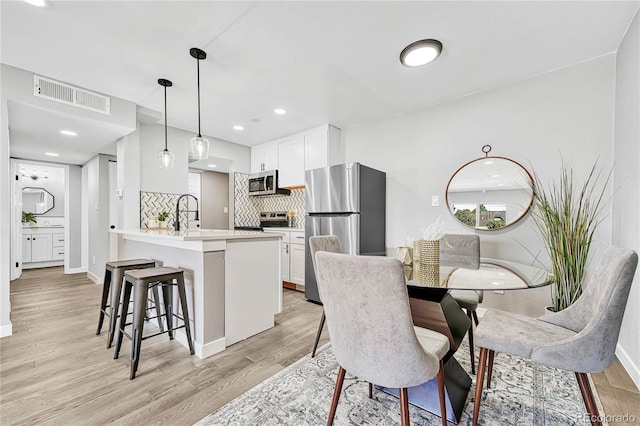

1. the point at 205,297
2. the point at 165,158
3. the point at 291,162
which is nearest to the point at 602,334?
the point at 205,297

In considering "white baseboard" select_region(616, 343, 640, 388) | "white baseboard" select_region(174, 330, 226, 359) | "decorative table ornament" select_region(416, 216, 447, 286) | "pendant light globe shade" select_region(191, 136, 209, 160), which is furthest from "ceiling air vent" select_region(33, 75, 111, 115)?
"white baseboard" select_region(616, 343, 640, 388)

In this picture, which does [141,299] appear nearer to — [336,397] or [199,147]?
[199,147]

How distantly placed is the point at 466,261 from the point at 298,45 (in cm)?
216

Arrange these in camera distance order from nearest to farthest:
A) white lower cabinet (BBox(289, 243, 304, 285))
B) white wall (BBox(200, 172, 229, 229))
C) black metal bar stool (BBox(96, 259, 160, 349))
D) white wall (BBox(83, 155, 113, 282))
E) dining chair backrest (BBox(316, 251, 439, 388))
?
1. dining chair backrest (BBox(316, 251, 439, 388))
2. black metal bar stool (BBox(96, 259, 160, 349))
3. white lower cabinet (BBox(289, 243, 304, 285))
4. white wall (BBox(83, 155, 113, 282))
5. white wall (BBox(200, 172, 229, 229))

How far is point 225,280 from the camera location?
2.18 m

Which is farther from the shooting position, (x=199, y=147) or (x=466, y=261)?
(x=199, y=147)

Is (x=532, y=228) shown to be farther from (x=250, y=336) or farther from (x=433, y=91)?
(x=250, y=336)

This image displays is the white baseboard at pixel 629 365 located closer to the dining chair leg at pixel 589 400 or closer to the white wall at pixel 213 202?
the dining chair leg at pixel 589 400

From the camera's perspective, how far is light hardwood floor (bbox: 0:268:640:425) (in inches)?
57.9

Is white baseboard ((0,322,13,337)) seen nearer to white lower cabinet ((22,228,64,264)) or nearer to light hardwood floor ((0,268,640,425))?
light hardwood floor ((0,268,640,425))

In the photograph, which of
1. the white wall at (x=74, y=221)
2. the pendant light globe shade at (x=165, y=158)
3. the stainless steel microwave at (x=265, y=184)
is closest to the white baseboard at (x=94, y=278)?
the white wall at (x=74, y=221)

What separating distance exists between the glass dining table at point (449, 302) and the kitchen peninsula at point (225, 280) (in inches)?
51.3

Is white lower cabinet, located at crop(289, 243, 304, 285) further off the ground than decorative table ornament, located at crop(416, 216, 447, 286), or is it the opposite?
decorative table ornament, located at crop(416, 216, 447, 286)

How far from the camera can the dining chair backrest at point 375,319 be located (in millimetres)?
967
